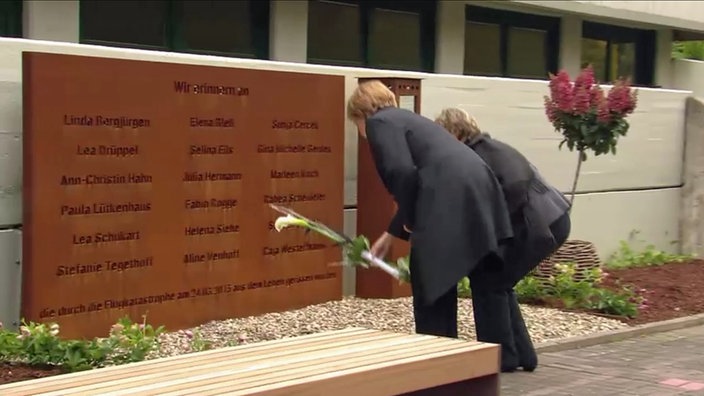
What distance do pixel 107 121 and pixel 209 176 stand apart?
3.37ft

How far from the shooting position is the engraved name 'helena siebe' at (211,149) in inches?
316

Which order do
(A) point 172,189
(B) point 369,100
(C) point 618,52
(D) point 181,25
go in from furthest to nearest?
(C) point 618,52 → (D) point 181,25 → (A) point 172,189 → (B) point 369,100

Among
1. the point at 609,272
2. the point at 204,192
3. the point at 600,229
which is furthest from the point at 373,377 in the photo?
the point at 600,229

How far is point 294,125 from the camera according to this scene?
893 centimetres

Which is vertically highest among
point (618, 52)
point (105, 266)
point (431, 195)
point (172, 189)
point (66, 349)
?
point (618, 52)

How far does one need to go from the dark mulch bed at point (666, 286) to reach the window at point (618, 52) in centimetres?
695

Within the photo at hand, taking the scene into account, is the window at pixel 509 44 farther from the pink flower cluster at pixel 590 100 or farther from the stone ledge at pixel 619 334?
the stone ledge at pixel 619 334

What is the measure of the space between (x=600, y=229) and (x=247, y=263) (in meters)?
6.07

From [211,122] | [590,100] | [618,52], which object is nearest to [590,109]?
[590,100]

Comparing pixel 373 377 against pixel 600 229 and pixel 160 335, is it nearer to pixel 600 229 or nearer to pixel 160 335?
pixel 160 335

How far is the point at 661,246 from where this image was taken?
571 inches

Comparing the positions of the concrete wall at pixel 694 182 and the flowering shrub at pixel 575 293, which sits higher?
the concrete wall at pixel 694 182

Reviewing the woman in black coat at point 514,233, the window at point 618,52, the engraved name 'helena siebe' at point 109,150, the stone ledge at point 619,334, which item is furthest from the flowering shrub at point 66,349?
the window at point 618,52

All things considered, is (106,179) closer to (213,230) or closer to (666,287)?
(213,230)
